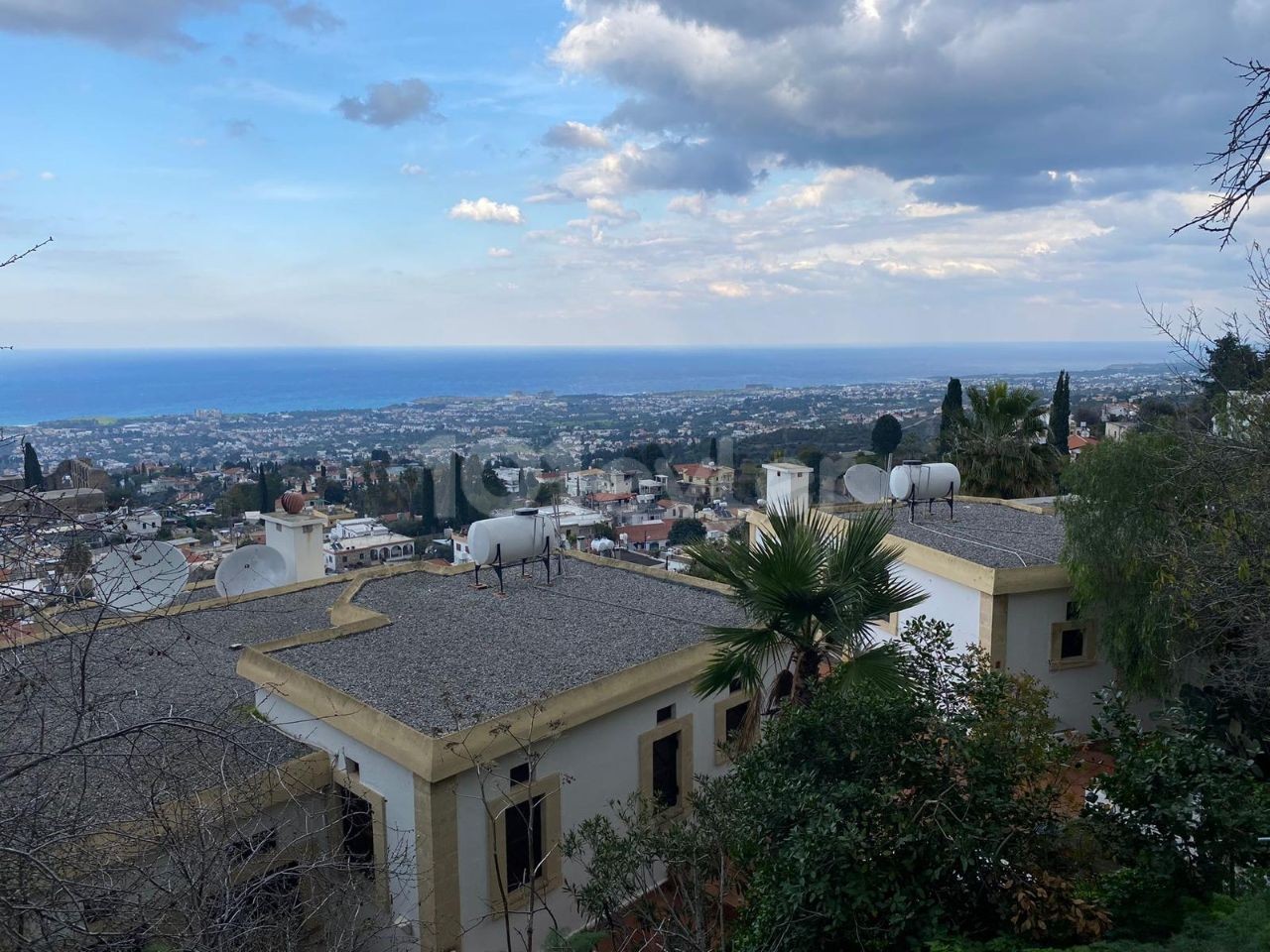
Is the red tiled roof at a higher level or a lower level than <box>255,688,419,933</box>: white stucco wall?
lower

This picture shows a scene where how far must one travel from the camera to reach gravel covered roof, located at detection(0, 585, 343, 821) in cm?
450

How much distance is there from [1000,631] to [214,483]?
75.0 feet

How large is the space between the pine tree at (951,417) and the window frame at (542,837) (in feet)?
56.5

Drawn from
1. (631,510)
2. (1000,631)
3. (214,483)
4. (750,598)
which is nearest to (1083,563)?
(1000,631)

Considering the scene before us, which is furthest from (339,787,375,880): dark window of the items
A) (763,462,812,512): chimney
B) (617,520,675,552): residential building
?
(617,520,675,552): residential building

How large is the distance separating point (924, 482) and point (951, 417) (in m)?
11.8

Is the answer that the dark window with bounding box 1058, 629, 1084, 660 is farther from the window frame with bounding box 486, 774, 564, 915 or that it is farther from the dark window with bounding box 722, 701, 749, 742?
the window frame with bounding box 486, 774, 564, 915

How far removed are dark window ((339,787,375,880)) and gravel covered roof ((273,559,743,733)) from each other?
39.5 inches

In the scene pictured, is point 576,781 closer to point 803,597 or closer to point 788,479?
point 803,597

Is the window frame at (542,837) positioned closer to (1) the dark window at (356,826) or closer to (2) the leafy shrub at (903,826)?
(1) the dark window at (356,826)

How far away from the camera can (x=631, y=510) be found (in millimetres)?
42219

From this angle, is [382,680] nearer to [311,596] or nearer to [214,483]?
[311,596]

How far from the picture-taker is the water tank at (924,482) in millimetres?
15414

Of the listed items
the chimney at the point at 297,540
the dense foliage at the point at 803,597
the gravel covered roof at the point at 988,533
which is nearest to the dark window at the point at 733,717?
the dense foliage at the point at 803,597
